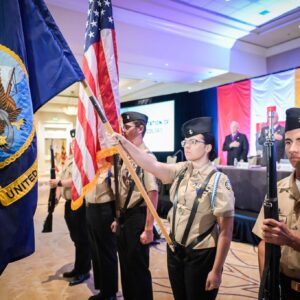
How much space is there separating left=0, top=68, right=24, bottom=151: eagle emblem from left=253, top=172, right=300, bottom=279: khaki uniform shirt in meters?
1.22

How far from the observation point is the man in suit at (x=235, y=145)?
6713 millimetres

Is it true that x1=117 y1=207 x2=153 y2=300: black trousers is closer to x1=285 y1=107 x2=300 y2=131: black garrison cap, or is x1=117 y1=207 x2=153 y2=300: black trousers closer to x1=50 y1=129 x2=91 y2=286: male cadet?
x1=50 y1=129 x2=91 y2=286: male cadet

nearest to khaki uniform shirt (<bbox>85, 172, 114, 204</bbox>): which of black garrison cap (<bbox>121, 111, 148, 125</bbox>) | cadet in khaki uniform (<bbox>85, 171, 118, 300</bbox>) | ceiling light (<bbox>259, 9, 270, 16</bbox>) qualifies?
cadet in khaki uniform (<bbox>85, 171, 118, 300</bbox>)

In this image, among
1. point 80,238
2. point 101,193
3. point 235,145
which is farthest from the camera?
point 235,145

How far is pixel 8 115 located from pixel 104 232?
60.2 inches

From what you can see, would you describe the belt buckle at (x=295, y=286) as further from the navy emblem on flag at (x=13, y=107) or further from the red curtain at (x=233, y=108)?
the red curtain at (x=233, y=108)

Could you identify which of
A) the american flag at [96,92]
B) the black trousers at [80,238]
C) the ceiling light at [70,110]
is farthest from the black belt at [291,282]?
the ceiling light at [70,110]

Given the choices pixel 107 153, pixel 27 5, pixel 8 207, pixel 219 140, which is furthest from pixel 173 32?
pixel 8 207

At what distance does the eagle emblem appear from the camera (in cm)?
113

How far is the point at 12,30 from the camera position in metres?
1.19

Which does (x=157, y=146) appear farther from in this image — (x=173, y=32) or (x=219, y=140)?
(x=173, y=32)

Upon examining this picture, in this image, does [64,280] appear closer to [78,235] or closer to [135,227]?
[78,235]

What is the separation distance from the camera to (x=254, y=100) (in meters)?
6.61

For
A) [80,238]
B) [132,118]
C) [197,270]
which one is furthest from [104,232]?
[197,270]
